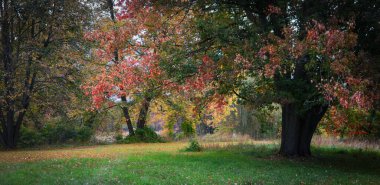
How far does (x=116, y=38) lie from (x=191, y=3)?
11.2 feet

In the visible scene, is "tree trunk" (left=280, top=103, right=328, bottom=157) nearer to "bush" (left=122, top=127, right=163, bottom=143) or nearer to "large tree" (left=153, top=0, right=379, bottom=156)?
"large tree" (left=153, top=0, right=379, bottom=156)

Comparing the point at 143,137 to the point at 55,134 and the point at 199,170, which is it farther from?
the point at 199,170

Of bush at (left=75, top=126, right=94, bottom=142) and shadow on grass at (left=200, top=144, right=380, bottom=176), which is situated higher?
bush at (left=75, top=126, right=94, bottom=142)

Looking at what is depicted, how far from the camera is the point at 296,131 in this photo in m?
15.4

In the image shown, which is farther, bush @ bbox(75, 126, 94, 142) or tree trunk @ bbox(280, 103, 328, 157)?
bush @ bbox(75, 126, 94, 142)

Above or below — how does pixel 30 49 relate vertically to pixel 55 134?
above

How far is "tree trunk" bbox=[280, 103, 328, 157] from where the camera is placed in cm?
1530

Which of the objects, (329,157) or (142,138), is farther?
(142,138)

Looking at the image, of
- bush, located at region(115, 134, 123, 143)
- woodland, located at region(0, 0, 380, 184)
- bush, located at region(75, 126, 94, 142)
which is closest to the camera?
woodland, located at region(0, 0, 380, 184)

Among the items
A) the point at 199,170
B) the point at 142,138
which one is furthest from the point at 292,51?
the point at 142,138

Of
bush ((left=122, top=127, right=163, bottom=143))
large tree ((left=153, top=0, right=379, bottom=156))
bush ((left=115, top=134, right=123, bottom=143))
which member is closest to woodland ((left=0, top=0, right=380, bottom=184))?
large tree ((left=153, top=0, right=379, bottom=156))

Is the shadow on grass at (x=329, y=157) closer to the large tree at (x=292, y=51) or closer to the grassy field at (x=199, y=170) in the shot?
the grassy field at (x=199, y=170)

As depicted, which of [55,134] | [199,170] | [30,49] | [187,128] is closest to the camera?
[199,170]

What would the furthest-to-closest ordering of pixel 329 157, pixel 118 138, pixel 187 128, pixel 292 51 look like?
pixel 187 128, pixel 118 138, pixel 329 157, pixel 292 51
